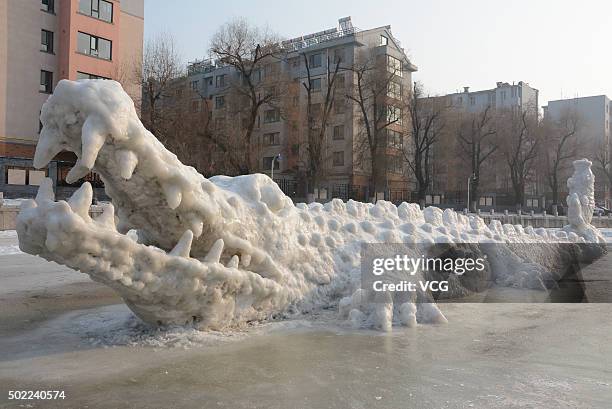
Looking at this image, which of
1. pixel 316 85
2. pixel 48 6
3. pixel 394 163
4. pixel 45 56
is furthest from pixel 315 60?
pixel 45 56

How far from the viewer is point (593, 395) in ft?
9.26

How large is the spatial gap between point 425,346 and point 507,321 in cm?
146

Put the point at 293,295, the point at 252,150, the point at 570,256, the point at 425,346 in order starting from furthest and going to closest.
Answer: the point at 252,150
the point at 570,256
the point at 293,295
the point at 425,346

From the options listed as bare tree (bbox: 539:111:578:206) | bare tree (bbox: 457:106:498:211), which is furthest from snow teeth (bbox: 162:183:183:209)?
bare tree (bbox: 539:111:578:206)

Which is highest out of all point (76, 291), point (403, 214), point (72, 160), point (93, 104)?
point (72, 160)

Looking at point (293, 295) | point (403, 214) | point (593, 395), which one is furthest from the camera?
point (403, 214)

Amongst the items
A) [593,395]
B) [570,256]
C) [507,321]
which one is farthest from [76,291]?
[570,256]

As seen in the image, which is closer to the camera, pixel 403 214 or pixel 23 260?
pixel 403 214

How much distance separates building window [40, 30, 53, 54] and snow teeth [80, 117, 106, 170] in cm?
2998

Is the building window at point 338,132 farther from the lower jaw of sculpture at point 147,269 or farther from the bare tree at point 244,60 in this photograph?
the lower jaw of sculpture at point 147,269

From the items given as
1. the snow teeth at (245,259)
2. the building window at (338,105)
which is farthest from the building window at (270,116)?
the snow teeth at (245,259)

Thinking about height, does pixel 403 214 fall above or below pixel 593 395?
above

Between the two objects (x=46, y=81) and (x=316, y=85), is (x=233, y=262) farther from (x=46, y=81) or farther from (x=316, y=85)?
(x=316, y=85)

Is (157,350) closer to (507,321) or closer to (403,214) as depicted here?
(507,321)
